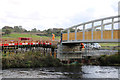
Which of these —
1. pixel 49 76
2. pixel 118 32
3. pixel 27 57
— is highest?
pixel 118 32

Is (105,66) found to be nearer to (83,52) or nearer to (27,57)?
(83,52)

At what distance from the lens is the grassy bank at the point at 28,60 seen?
26625mm

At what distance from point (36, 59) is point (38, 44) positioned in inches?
144

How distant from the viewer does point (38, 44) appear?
104 feet

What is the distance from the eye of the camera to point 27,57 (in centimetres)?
2869

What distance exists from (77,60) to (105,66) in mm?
4684

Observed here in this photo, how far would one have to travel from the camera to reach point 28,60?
28.0 m

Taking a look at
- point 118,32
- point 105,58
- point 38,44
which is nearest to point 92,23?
point 118,32

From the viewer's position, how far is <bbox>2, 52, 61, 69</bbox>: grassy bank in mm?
26625

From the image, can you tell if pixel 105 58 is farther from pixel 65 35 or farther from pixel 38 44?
pixel 38 44

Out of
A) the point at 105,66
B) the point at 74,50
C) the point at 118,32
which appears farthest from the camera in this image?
the point at 74,50

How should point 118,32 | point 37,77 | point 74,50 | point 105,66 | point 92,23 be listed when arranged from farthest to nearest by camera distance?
point 74,50 < point 105,66 < point 92,23 < point 118,32 < point 37,77

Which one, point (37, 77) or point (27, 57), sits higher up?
point (27, 57)

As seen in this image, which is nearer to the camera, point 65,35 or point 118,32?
point 118,32
